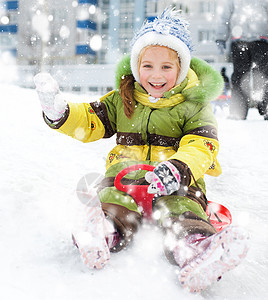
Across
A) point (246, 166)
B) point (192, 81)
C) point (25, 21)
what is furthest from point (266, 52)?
point (25, 21)

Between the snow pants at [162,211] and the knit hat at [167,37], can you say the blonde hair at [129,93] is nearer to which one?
the knit hat at [167,37]

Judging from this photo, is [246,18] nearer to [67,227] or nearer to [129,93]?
[129,93]

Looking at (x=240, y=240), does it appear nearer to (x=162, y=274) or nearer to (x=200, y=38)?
(x=162, y=274)

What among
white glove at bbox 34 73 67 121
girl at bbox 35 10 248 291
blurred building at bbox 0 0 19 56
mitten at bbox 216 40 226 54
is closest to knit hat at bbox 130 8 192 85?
girl at bbox 35 10 248 291

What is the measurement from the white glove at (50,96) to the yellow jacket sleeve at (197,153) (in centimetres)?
56

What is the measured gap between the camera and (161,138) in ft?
5.49

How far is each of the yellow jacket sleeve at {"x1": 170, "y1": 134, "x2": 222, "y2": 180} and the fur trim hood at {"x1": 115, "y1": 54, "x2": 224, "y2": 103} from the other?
0.23m

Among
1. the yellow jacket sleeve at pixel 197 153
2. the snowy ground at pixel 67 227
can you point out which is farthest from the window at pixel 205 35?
the yellow jacket sleeve at pixel 197 153

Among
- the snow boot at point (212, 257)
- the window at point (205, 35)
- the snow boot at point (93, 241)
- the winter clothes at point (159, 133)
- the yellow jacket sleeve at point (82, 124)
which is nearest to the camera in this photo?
the snow boot at point (212, 257)

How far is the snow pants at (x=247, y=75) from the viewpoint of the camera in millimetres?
4570

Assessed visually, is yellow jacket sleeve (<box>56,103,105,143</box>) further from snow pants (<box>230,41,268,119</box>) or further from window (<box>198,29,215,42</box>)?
window (<box>198,29,215,42</box>)

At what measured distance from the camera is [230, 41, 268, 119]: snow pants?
15.0ft

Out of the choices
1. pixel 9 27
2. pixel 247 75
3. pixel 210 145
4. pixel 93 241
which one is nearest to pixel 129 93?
pixel 210 145

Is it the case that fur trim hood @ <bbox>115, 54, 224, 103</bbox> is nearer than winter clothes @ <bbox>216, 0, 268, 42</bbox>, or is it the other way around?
fur trim hood @ <bbox>115, 54, 224, 103</bbox>
